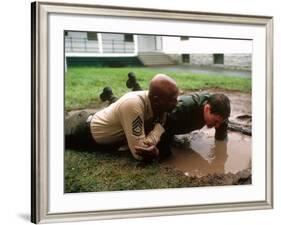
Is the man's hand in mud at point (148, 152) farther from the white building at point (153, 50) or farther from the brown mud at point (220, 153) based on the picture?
the white building at point (153, 50)

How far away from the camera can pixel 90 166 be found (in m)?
1.50

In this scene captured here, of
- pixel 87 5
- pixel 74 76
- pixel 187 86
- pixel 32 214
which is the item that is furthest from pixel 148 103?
pixel 32 214

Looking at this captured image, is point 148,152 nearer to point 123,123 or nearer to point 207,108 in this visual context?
point 123,123

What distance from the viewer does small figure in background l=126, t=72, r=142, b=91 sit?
5.07 feet

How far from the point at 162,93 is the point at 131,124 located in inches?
5.6

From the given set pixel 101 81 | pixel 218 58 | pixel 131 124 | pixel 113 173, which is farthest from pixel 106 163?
pixel 218 58

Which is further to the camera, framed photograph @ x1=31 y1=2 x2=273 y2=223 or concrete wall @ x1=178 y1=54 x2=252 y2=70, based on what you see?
concrete wall @ x1=178 y1=54 x2=252 y2=70

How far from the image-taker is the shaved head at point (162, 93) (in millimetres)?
1564

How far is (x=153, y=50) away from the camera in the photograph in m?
1.56

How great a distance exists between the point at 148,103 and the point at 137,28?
0.23 meters

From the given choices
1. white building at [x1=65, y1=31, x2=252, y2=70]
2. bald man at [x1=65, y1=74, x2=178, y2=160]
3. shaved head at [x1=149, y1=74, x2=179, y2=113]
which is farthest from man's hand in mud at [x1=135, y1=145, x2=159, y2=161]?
white building at [x1=65, y1=31, x2=252, y2=70]

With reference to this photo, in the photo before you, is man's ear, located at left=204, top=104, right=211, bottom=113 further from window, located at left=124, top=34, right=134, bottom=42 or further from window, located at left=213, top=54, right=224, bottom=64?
window, located at left=124, top=34, right=134, bottom=42

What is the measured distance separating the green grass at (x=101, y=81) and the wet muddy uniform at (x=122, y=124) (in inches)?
1.4

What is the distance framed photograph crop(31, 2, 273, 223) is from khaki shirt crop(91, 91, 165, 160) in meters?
0.02
